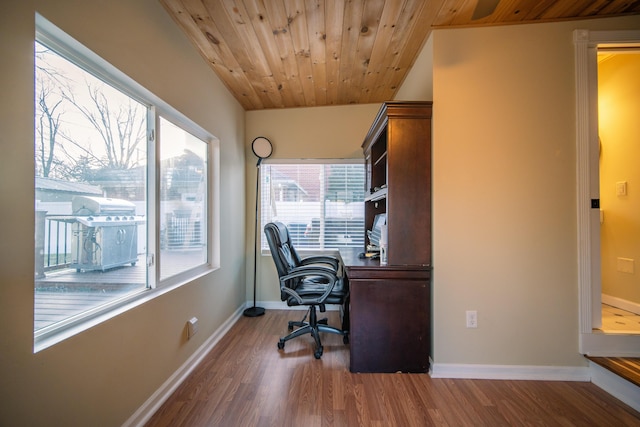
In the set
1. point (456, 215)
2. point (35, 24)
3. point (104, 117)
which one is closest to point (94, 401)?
point (104, 117)

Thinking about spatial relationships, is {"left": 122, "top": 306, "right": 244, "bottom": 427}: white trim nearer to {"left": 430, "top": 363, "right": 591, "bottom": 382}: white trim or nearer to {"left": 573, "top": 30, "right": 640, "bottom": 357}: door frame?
{"left": 430, "top": 363, "right": 591, "bottom": 382}: white trim

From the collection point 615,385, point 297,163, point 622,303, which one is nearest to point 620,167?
point 622,303

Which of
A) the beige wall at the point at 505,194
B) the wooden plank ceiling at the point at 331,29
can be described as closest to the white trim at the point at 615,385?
the beige wall at the point at 505,194

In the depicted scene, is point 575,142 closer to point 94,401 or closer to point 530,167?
point 530,167

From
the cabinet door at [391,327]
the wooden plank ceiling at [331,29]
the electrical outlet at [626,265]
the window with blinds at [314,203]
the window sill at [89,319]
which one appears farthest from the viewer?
the window with blinds at [314,203]

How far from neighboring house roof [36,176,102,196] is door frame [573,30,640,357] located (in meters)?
3.00

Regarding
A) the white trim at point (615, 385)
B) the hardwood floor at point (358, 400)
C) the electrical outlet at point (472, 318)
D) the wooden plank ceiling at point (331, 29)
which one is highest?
the wooden plank ceiling at point (331, 29)

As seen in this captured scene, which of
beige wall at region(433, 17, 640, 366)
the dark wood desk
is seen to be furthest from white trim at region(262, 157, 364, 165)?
the dark wood desk

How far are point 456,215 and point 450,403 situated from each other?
122 centimetres

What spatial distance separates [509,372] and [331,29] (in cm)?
280

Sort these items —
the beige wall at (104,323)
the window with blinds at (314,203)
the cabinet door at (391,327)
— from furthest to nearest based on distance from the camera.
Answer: the window with blinds at (314,203)
the cabinet door at (391,327)
the beige wall at (104,323)

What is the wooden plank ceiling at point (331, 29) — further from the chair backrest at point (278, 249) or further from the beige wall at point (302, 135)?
the chair backrest at point (278, 249)

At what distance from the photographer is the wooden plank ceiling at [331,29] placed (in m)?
1.62

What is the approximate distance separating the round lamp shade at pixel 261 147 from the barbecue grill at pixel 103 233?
1.78 meters
